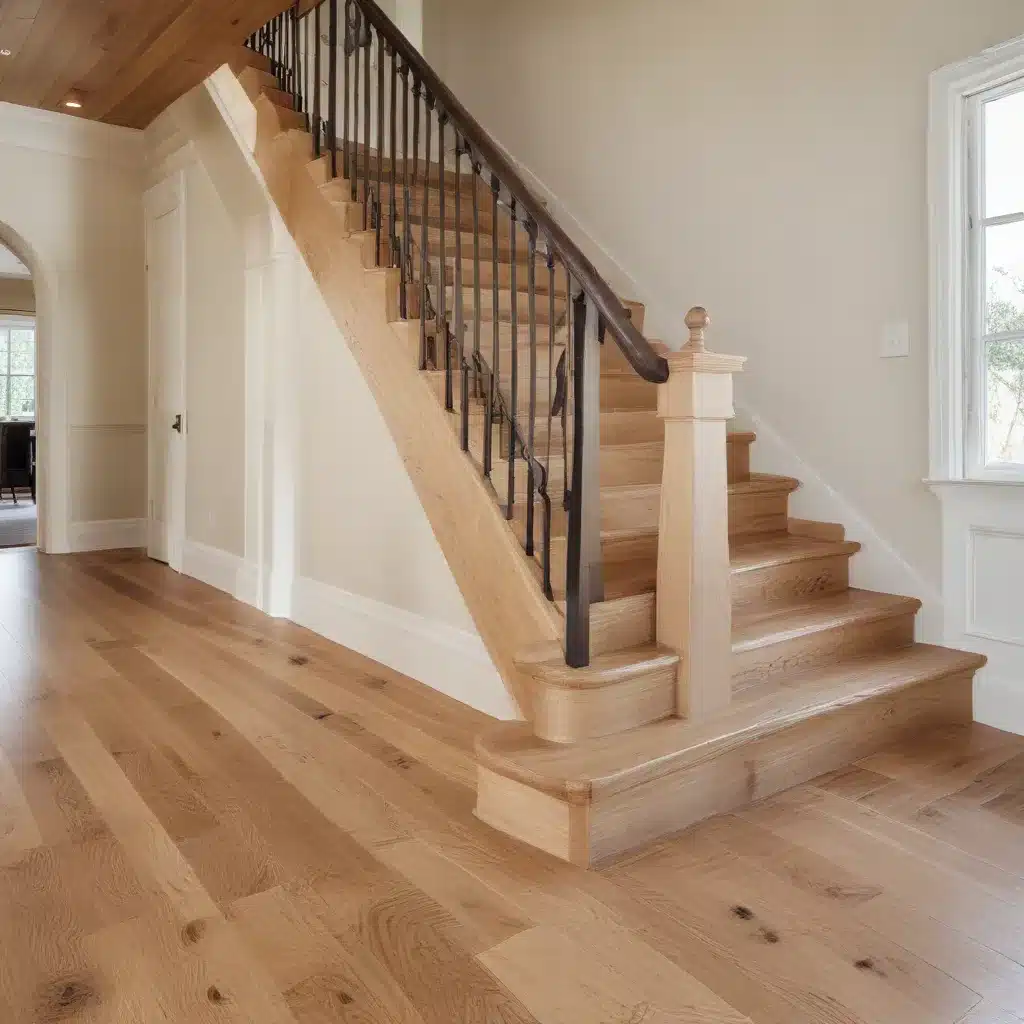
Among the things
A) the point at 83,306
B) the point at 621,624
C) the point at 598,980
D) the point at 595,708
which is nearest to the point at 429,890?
the point at 598,980

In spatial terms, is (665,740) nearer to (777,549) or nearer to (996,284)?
(777,549)

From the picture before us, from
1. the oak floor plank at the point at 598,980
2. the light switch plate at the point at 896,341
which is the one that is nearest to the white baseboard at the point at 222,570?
the light switch plate at the point at 896,341

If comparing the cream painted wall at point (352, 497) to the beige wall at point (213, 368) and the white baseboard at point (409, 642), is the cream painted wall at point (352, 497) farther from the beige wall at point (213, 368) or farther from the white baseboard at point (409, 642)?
the beige wall at point (213, 368)

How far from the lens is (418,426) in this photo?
306 cm

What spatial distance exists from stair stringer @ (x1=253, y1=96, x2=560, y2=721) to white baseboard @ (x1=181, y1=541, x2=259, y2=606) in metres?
1.61

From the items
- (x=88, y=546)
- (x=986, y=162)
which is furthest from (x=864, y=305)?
(x=88, y=546)

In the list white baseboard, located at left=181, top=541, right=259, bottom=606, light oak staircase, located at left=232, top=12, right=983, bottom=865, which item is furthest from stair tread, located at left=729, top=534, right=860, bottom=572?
white baseboard, located at left=181, top=541, right=259, bottom=606

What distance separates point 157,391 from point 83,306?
87 cm

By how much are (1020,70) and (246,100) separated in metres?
3.06

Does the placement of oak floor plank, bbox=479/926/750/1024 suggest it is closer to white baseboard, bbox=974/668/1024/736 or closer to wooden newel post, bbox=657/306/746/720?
wooden newel post, bbox=657/306/746/720

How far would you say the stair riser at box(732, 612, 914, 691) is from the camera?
8.36 feet

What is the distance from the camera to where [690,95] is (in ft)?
12.8

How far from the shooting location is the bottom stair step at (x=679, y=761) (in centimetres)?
197

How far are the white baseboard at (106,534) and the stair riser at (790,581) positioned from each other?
16.7 feet
